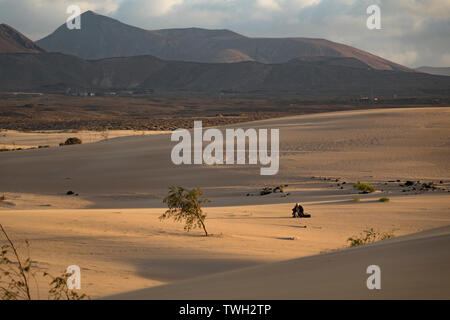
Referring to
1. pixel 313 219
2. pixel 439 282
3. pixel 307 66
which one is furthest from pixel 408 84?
pixel 439 282

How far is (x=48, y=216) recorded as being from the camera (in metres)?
14.6

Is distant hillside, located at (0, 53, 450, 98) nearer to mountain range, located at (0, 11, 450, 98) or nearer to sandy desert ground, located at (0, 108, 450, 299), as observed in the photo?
mountain range, located at (0, 11, 450, 98)

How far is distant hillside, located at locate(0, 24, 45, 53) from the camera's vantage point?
584 feet

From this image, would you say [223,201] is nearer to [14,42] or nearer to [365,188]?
[365,188]

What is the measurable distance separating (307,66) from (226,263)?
513 ft

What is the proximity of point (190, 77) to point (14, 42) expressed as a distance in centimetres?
5945

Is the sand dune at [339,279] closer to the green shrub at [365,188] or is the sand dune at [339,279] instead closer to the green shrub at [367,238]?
the green shrub at [367,238]

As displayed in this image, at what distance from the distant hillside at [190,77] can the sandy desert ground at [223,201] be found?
10081 cm

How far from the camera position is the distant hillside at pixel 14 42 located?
584 ft

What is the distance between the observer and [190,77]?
166 m

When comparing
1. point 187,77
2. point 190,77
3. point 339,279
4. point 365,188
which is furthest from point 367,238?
point 187,77

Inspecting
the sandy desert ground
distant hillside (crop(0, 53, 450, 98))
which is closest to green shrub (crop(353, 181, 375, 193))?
the sandy desert ground

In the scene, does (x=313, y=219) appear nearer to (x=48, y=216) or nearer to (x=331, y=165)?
(x=48, y=216)

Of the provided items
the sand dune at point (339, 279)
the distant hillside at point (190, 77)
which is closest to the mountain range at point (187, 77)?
the distant hillside at point (190, 77)
